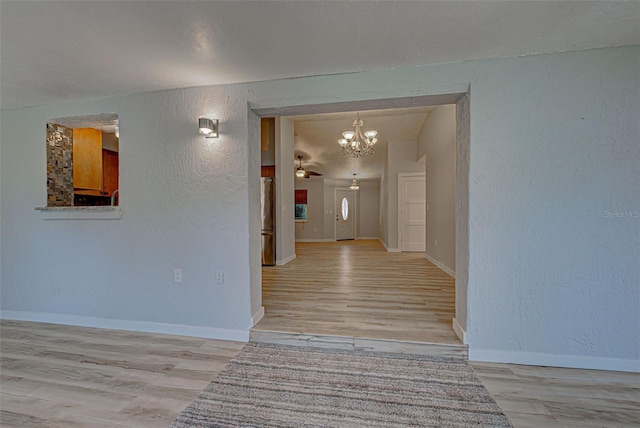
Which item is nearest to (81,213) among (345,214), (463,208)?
(463,208)

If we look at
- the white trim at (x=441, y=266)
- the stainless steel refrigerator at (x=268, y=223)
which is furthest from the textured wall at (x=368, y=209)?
the stainless steel refrigerator at (x=268, y=223)

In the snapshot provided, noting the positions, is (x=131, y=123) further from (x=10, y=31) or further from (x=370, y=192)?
(x=370, y=192)

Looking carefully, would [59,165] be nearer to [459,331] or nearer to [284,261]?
[284,261]

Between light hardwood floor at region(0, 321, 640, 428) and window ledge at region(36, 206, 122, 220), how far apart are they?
1239 mm

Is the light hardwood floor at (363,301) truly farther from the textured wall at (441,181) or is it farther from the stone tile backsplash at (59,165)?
the stone tile backsplash at (59,165)

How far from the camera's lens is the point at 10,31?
5.43 ft

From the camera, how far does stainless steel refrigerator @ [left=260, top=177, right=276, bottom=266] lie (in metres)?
5.19

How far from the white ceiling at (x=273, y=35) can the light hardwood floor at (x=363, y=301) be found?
234 centimetres

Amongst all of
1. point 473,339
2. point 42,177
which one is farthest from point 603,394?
point 42,177

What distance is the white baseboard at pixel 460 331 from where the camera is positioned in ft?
6.89

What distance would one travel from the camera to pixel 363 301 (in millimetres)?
3082

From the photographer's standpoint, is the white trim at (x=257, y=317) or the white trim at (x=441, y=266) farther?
the white trim at (x=441, y=266)

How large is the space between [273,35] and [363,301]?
2807 mm

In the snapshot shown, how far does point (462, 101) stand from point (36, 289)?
4958 mm
